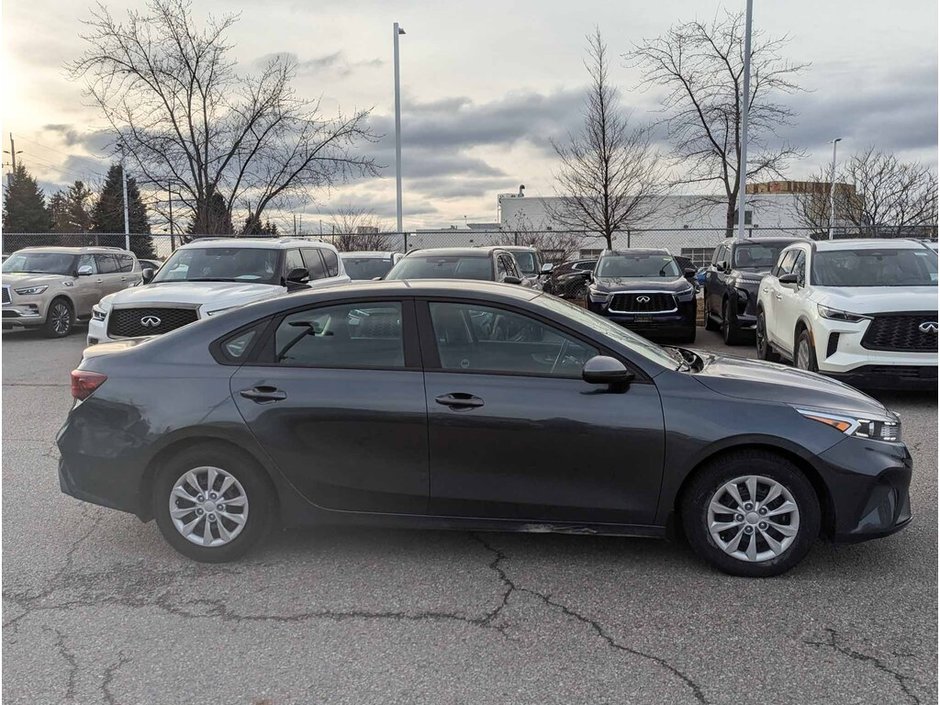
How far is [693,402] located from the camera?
13.0ft

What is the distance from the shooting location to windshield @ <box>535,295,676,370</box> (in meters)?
4.22

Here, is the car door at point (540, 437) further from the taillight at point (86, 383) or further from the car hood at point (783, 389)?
the taillight at point (86, 383)

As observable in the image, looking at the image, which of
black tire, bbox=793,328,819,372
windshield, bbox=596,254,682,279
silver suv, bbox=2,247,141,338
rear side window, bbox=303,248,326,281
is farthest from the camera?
silver suv, bbox=2,247,141,338

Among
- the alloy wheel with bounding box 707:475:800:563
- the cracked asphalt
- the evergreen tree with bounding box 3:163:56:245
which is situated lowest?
the cracked asphalt

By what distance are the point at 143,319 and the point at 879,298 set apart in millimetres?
8496

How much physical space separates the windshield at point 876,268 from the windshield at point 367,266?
28.7 feet

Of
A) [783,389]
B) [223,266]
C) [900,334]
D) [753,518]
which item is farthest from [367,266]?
[753,518]

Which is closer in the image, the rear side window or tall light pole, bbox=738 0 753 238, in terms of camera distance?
the rear side window

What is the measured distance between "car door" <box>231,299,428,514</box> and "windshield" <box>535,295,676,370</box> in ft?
2.80

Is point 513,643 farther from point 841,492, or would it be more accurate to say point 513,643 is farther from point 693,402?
Result: point 841,492

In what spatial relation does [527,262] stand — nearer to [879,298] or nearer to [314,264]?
[314,264]

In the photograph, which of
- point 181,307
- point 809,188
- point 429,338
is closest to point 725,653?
point 429,338

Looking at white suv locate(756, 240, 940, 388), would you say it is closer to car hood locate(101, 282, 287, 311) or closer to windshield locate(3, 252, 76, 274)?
car hood locate(101, 282, 287, 311)

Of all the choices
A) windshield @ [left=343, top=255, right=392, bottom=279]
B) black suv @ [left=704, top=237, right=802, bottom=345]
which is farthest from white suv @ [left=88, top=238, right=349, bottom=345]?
black suv @ [left=704, top=237, right=802, bottom=345]
